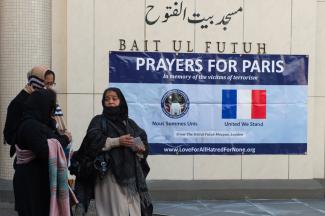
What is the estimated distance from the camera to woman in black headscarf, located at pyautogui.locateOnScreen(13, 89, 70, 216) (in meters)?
4.20

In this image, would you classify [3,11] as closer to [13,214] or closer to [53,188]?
[13,214]

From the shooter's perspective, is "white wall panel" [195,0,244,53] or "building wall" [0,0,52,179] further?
"white wall panel" [195,0,244,53]

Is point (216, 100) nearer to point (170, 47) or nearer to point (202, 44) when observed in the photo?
point (202, 44)

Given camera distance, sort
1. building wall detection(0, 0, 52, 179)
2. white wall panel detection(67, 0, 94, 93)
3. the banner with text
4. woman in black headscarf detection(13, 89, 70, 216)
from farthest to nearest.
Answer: the banner with text → white wall panel detection(67, 0, 94, 93) → building wall detection(0, 0, 52, 179) → woman in black headscarf detection(13, 89, 70, 216)

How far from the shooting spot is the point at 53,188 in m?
4.21

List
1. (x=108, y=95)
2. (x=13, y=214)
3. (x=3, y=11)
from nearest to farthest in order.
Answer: (x=108, y=95) → (x=13, y=214) → (x=3, y=11)

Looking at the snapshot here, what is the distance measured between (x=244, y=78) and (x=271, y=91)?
0.50 metres

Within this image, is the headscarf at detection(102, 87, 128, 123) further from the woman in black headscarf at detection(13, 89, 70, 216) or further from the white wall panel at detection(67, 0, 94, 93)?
the white wall panel at detection(67, 0, 94, 93)

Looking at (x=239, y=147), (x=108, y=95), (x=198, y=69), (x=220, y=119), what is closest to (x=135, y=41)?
(x=198, y=69)

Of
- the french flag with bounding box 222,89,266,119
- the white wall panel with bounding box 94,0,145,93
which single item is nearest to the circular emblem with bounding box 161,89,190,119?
the french flag with bounding box 222,89,266,119

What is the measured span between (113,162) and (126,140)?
0.25 meters

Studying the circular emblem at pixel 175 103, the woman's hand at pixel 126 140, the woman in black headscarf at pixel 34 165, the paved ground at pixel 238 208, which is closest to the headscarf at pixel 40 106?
the woman in black headscarf at pixel 34 165

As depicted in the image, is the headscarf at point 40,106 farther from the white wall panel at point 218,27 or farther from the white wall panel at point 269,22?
the white wall panel at point 269,22

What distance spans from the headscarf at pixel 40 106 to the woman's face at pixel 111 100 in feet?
1.67
